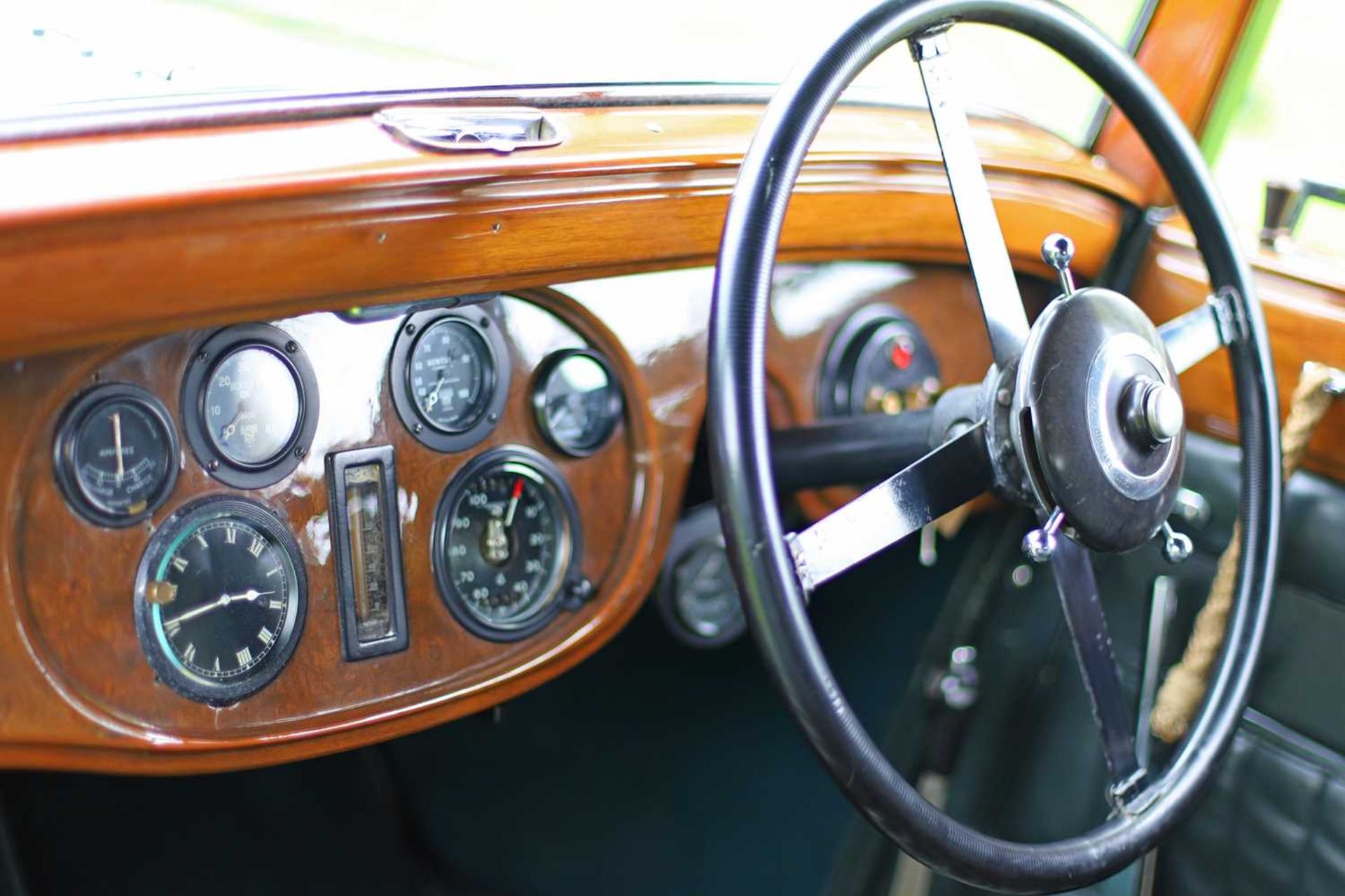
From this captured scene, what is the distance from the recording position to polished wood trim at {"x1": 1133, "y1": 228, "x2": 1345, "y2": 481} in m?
1.66

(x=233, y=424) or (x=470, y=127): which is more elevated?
(x=470, y=127)

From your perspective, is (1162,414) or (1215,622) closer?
(1162,414)

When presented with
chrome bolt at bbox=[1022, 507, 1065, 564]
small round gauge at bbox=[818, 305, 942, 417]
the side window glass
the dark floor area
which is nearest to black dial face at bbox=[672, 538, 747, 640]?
the dark floor area

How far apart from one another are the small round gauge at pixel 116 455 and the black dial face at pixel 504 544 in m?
0.32

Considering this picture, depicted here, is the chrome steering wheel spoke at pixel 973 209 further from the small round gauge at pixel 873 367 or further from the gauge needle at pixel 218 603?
the gauge needle at pixel 218 603

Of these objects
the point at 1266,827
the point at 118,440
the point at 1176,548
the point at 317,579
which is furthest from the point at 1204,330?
the point at 118,440

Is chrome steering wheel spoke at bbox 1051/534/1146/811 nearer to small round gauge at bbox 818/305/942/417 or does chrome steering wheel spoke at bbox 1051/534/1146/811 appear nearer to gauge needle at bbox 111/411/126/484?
small round gauge at bbox 818/305/942/417

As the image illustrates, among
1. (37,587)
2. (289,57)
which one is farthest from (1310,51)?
(37,587)

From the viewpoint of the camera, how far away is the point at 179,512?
3.94 ft

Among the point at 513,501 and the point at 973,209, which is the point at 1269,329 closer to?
the point at 973,209

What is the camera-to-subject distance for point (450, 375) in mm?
1366

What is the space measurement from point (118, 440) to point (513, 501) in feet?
1.54

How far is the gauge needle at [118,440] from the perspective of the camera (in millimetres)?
1143

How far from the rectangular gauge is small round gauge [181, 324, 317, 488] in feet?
0.19
